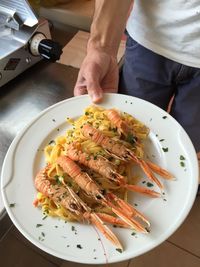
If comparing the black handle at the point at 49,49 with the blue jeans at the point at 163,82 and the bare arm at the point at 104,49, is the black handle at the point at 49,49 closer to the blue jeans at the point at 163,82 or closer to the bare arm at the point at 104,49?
the bare arm at the point at 104,49

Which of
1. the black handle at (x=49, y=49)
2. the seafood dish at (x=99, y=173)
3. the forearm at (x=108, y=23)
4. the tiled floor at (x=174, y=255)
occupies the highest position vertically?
the forearm at (x=108, y=23)

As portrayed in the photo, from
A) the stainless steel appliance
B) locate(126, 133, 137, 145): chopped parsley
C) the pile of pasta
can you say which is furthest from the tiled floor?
the stainless steel appliance

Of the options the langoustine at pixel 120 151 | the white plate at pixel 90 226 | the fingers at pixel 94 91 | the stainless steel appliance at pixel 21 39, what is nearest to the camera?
the white plate at pixel 90 226

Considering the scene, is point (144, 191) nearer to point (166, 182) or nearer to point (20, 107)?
point (166, 182)

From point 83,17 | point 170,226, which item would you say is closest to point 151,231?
point 170,226

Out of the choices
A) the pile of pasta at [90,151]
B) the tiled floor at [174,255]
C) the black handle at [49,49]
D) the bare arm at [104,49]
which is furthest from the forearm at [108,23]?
the tiled floor at [174,255]

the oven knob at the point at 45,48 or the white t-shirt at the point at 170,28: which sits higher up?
the white t-shirt at the point at 170,28
